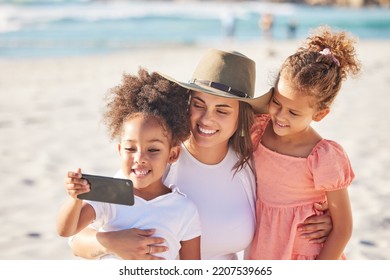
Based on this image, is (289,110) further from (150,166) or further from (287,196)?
(150,166)

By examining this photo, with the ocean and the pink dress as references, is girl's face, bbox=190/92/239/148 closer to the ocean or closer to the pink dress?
the pink dress

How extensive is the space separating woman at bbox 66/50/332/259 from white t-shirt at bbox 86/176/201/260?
153mm

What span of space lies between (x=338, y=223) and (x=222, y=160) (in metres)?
0.63

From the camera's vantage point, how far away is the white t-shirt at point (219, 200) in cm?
260

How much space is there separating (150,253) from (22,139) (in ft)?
15.3

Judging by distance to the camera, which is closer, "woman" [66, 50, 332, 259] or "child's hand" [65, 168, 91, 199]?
"child's hand" [65, 168, 91, 199]

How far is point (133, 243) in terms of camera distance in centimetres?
228

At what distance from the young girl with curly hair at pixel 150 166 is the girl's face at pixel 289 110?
1.45 feet

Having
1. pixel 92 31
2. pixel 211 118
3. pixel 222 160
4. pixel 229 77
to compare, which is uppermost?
pixel 92 31

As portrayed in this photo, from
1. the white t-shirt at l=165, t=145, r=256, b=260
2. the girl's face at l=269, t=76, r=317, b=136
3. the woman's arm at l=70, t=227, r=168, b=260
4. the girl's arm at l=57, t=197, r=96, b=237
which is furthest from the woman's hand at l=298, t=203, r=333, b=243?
the girl's arm at l=57, t=197, r=96, b=237

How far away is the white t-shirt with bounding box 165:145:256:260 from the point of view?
260 centimetres

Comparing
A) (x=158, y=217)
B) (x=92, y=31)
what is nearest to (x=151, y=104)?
(x=158, y=217)

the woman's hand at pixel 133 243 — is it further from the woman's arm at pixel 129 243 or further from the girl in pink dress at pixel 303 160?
the girl in pink dress at pixel 303 160
